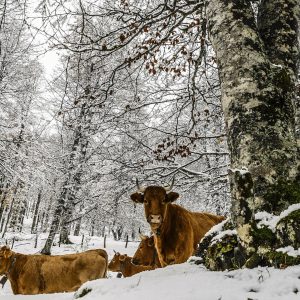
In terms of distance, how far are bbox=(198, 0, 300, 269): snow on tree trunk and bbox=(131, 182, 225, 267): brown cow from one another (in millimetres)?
2679

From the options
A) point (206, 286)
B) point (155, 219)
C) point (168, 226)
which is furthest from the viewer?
point (168, 226)

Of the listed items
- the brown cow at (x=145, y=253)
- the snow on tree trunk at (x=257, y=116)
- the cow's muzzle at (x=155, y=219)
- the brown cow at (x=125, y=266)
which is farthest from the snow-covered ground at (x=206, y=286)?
the brown cow at (x=125, y=266)

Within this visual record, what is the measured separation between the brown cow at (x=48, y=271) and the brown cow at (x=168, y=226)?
391 centimetres

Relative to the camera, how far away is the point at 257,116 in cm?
225

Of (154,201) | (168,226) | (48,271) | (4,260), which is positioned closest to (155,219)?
(154,201)

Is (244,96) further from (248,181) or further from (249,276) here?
(249,276)

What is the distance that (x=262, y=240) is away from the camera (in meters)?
1.95

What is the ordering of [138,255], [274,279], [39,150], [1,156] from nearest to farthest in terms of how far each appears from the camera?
[274,279], [138,255], [1,156], [39,150]

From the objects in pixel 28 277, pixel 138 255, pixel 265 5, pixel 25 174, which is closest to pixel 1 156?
pixel 25 174

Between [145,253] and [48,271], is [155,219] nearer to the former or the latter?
[145,253]

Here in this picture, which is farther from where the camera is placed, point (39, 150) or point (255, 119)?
point (39, 150)

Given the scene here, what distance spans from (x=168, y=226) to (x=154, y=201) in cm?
62

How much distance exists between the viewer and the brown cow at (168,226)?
16.4 ft

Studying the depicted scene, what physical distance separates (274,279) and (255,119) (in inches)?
40.8
